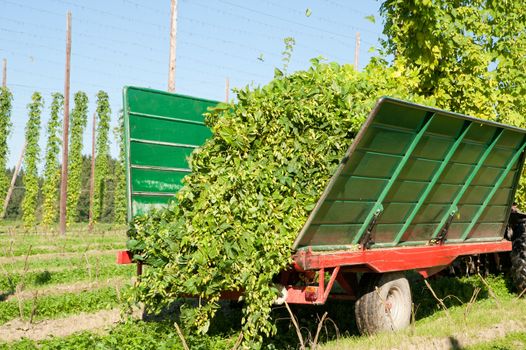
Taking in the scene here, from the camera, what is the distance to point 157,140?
6.75 m

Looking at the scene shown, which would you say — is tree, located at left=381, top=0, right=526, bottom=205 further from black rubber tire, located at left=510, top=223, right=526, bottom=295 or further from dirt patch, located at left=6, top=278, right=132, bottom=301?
dirt patch, located at left=6, top=278, right=132, bottom=301

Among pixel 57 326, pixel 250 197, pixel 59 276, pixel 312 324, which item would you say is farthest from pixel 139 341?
pixel 59 276

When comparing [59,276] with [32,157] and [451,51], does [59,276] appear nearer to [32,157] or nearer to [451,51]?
[451,51]

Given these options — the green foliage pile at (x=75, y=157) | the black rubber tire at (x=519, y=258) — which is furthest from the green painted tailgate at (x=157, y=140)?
the green foliage pile at (x=75, y=157)

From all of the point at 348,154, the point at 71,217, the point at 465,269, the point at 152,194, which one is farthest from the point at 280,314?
the point at 71,217

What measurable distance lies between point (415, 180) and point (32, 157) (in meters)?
36.6

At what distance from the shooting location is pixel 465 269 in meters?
10.4

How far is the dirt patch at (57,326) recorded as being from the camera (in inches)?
292

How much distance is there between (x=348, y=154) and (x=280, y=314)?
268 centimetres

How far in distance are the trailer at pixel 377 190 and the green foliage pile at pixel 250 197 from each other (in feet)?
0.94

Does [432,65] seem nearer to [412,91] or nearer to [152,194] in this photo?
[412,91]

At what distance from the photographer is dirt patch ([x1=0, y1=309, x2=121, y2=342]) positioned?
742cm

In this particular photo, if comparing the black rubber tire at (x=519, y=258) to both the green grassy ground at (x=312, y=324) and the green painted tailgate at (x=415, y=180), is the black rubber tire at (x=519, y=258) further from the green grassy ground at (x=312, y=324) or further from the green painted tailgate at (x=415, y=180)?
the green painted tailgate at (x=415, y=180)

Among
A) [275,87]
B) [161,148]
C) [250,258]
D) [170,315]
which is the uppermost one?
[275,87]
